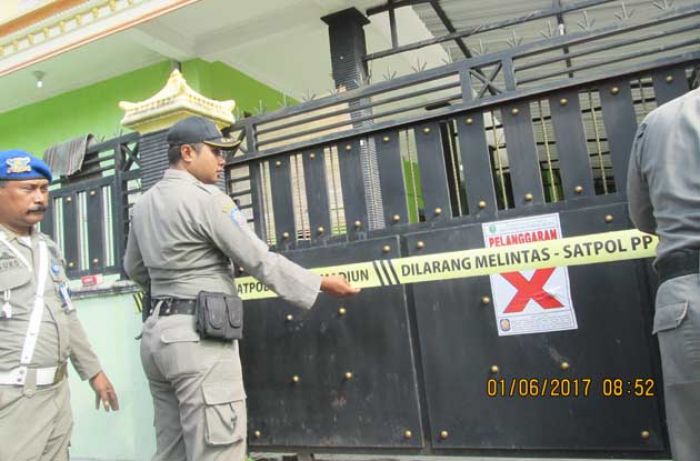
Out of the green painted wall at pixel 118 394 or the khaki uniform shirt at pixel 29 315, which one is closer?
the khaki uniform shirt at pixel 29 315

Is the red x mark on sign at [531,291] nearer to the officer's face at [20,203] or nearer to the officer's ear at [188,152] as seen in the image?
the officer's ear at [188,152]

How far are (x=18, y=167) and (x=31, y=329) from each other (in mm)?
695

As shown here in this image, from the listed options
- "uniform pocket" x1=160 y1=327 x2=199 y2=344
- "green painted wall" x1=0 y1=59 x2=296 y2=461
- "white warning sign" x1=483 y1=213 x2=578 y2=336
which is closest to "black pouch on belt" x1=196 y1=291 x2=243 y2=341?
"uniform pocket" x1=160 y1=327 x2=199 y2=344

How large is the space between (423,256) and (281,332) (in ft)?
3.36

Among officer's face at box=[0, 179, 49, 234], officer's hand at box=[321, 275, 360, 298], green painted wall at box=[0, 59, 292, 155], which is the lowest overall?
officer's hand at box=[321, 275, 360, 298]

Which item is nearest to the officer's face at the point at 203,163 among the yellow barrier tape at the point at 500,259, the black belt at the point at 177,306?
the black belt at the point at 177,306

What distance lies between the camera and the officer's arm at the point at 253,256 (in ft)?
8.51

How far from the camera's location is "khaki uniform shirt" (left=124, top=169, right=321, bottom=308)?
260 centimetres

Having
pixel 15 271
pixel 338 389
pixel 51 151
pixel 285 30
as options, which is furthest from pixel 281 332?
pixel 285 30

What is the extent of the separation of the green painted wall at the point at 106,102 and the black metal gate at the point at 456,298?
298 centimetres

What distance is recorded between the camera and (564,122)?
305 cm

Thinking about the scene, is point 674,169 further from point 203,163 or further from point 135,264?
point 135,264

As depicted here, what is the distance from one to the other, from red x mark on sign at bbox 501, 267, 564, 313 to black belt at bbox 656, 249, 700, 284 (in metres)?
0.91

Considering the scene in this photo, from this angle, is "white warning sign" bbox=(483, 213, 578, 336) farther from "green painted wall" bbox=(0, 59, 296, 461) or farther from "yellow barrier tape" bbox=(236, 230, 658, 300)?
"green painted wall" bbox=(0, 59, 296, 461)
